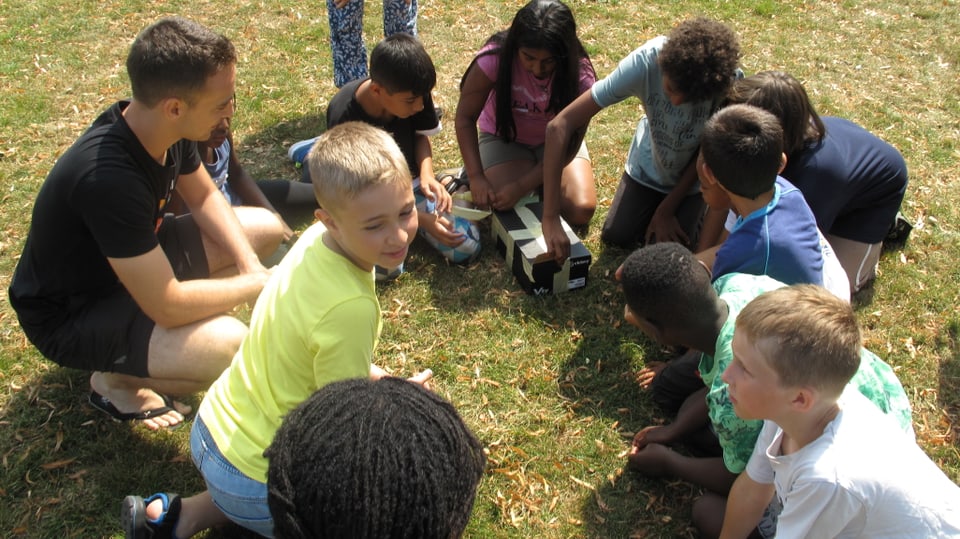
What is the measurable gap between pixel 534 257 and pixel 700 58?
1.48 metres

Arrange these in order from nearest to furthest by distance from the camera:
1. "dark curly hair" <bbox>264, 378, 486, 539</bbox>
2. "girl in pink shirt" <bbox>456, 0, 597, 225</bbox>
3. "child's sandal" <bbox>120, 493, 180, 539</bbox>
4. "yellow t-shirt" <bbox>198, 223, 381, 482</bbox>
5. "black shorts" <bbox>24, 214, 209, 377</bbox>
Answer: "dark curly hair" <bbox>264, 378, 486, 539</bbox> → "yellow t-shirt" <bbox>198, 223, 381, 482</bbox> → "child's sandal" <bbox>120, 493, 180, 539</bbox> → "black shorts" <bbox>24, 214, 209, 377</bbox> → "girl in pink shirt" <bbox>456, 0, 597, 225</bbox>

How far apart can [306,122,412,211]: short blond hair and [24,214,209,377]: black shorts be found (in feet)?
4.61

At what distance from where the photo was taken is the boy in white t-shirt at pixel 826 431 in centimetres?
218

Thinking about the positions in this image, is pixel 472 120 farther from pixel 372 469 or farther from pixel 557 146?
pixel 372 469

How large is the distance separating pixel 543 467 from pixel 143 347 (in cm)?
202

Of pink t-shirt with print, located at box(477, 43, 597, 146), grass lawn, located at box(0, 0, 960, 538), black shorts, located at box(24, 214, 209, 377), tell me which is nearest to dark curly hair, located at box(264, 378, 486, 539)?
grass lawn, located at box(0, 0, 960, 538)

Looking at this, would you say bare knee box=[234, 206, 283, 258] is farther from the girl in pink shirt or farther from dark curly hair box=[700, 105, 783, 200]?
dark curly hair box=[700, 105, 783, 200]

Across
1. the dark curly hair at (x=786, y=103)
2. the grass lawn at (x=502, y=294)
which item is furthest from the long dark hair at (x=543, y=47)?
the dark curly hair at (x=786, y=103)

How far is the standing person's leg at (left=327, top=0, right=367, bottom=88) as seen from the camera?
6.03 m

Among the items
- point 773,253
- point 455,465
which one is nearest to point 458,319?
point 773,253

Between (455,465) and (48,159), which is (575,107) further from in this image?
(48,159)

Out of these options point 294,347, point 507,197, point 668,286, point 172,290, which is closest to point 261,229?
point 172,290

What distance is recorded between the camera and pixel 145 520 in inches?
112

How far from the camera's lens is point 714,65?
13.0 ft
